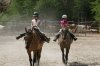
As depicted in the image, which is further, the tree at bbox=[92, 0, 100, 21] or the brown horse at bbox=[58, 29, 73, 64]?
the tree at bbox=[92, 0, 100, 21]

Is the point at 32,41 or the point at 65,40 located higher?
the point at 32,41

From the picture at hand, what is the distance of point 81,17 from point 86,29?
1002 centimetres

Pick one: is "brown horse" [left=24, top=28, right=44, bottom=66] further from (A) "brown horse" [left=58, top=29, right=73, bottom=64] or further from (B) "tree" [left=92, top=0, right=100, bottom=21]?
(B) "tree" [left=92, top=0, right=100, bottom=21]

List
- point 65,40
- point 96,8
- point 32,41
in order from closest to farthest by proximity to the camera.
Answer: point 32,41 → point 65,40 → point 96,8

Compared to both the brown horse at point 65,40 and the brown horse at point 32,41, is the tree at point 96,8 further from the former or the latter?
the brown horse at point 32,41

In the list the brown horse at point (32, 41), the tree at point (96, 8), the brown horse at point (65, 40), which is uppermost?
the brown horse at point (32, 41)

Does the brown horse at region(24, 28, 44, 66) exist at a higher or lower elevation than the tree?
higher

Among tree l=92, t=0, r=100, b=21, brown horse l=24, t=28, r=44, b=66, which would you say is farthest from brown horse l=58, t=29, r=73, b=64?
tree l=92, t=0, r=100, b=21

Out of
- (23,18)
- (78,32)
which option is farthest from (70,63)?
(23,18)

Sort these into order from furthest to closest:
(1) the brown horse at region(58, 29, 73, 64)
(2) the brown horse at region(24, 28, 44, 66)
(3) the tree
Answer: (3) the tree, (1) the brown horse at region(58, 29, 73, 64), (2) the brown horse at region(24, 28, 44, 66)

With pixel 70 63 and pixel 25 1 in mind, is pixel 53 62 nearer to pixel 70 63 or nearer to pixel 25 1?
pixel 70 63

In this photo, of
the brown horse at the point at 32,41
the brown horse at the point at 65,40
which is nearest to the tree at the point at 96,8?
the brown horse at the point at 65,40

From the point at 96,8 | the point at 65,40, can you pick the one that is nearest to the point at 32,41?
the point at 65,40

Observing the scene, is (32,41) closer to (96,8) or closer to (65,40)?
(65,40)
